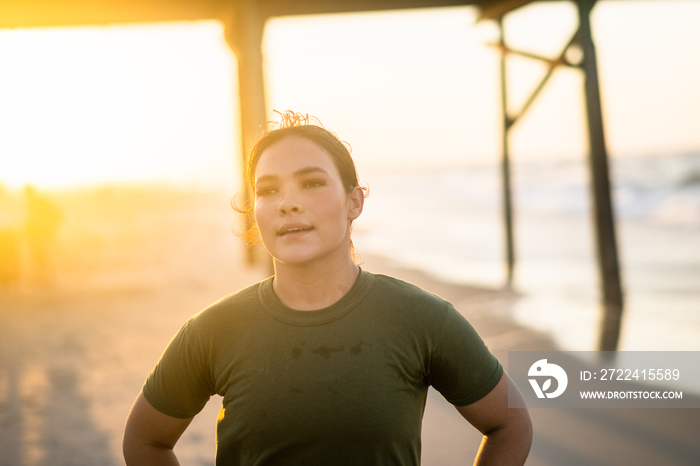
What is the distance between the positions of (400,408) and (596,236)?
4.96m

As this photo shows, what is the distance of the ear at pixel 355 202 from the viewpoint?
5.45 feet

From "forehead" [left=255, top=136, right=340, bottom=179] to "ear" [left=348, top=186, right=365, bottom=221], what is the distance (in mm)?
107

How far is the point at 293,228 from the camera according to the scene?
1.50 m

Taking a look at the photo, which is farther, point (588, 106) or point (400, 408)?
point (588, 106)

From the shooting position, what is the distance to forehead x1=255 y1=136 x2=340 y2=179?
5.00 feet

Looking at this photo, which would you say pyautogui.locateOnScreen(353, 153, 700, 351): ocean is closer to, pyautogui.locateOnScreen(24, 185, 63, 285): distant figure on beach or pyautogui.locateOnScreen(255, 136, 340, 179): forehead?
pyautogui.locateOnScreen(255, 136, 340, 179): forehead

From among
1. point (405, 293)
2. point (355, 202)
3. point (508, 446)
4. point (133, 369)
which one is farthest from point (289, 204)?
point (133, 369)

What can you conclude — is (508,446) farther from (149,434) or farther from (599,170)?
(599,170)

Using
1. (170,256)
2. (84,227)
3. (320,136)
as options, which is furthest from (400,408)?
(84,227)

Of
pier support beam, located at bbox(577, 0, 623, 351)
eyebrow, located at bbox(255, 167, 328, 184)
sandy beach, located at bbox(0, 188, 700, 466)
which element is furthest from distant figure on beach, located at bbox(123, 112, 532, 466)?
pier support beam, located at bbox(577, 0, 623, 351)

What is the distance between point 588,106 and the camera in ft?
18.6

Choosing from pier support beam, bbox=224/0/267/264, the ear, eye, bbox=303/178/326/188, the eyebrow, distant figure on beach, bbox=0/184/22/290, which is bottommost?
distant figure on beach, bbox=0/184/22/290

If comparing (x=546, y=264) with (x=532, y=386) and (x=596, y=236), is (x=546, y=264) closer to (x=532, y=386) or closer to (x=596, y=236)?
(x=596, y=236)

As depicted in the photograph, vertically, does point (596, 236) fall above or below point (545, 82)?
below
